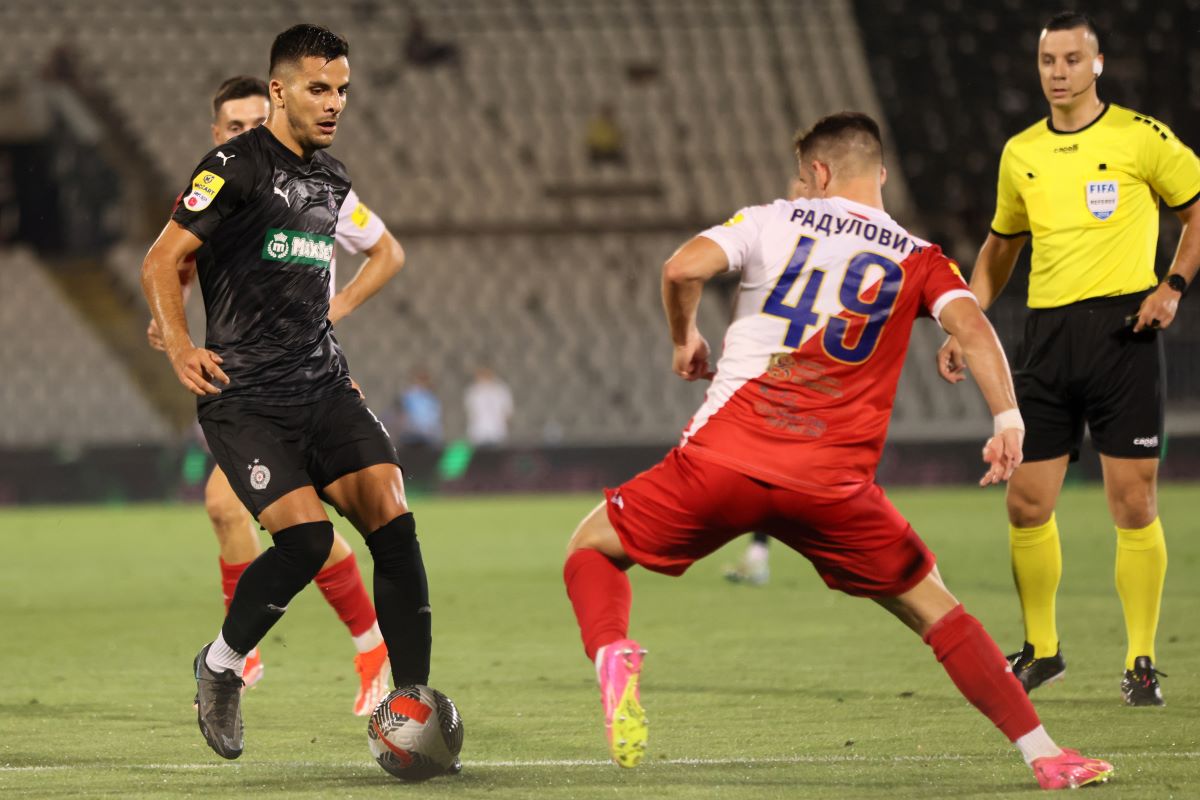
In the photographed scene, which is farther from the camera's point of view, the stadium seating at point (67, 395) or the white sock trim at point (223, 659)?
the stadium seating at point (67, 395)

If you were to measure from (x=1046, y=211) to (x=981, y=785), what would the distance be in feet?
7.87

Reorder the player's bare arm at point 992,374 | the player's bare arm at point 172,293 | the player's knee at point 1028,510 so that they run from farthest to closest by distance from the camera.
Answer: the player's knee at point 1028,510 < the player's bare arm at point 172,293 < the player's bare arm at point 992,374

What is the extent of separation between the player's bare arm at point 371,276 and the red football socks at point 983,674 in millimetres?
2398

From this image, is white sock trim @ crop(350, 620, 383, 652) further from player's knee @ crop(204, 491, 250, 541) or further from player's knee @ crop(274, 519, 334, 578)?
player's knee @ crop(274, 519, 334, 578)

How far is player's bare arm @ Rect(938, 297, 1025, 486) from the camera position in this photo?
3975mm

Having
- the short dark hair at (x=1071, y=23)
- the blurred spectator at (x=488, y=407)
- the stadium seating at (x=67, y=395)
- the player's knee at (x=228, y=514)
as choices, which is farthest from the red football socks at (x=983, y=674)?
the blurred spectator at (x=488, y=407)

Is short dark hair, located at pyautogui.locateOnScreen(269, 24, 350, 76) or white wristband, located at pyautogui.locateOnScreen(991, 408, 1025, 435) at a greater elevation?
short dark hair, located at pyautogui.locateOnScreen(269, 24, 350, 76)

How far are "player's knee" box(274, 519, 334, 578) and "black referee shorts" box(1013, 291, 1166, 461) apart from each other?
2.52 m

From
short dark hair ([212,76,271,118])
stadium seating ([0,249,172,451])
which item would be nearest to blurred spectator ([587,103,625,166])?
stadium seating ([0,249,172,451])

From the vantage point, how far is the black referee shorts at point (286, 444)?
4656mm

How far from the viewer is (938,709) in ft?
18.1

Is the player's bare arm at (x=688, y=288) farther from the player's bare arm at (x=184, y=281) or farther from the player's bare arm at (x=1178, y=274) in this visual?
the player's bare arm at (x=1178, y=274)

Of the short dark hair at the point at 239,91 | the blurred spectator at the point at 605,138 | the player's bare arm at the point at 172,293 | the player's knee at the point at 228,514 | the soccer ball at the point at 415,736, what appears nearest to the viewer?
the soccer ball at the point at 415,736

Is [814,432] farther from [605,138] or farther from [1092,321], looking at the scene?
[605,138]
